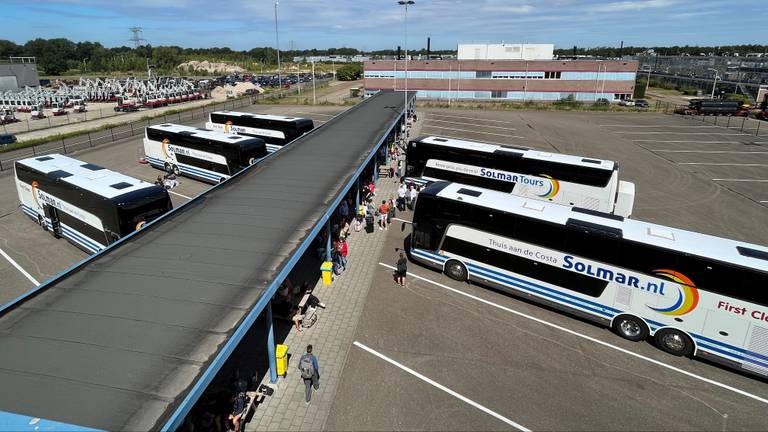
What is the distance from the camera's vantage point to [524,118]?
174 ft

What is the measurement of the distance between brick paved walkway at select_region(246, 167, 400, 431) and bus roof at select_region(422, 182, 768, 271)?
4335 mm

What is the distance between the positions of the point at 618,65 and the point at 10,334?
75198 mm

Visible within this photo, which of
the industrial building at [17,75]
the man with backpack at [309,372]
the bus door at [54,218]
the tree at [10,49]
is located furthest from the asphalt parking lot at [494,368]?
the tree at [10,49]

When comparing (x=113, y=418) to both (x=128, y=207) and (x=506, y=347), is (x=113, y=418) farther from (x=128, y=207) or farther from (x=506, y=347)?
(x=128, y=207)

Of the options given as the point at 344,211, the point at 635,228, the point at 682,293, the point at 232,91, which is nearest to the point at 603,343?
the point at 682,293

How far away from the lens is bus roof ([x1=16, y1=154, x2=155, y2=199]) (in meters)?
16.0

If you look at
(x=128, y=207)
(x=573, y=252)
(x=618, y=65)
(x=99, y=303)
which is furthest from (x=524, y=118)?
(x=99, y=303)

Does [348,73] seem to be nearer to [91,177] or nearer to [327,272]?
[91,177]

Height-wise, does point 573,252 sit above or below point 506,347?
above

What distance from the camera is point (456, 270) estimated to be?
15.8m

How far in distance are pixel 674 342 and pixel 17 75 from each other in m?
103

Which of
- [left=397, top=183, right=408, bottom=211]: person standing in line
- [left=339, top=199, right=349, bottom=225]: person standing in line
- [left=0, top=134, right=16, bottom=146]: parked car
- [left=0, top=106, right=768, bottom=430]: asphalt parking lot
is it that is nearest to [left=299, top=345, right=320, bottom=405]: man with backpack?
[left=0, top=106, right=768, bottom=430]: asphalt parking lot

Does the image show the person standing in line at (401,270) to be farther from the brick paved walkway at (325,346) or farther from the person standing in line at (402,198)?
the person standing in line at (402,198)

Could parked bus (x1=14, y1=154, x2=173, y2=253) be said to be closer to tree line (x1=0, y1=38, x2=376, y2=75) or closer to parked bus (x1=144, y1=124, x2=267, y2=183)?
parked bus (x1=144, y1=124, x2=267, y2=183)
